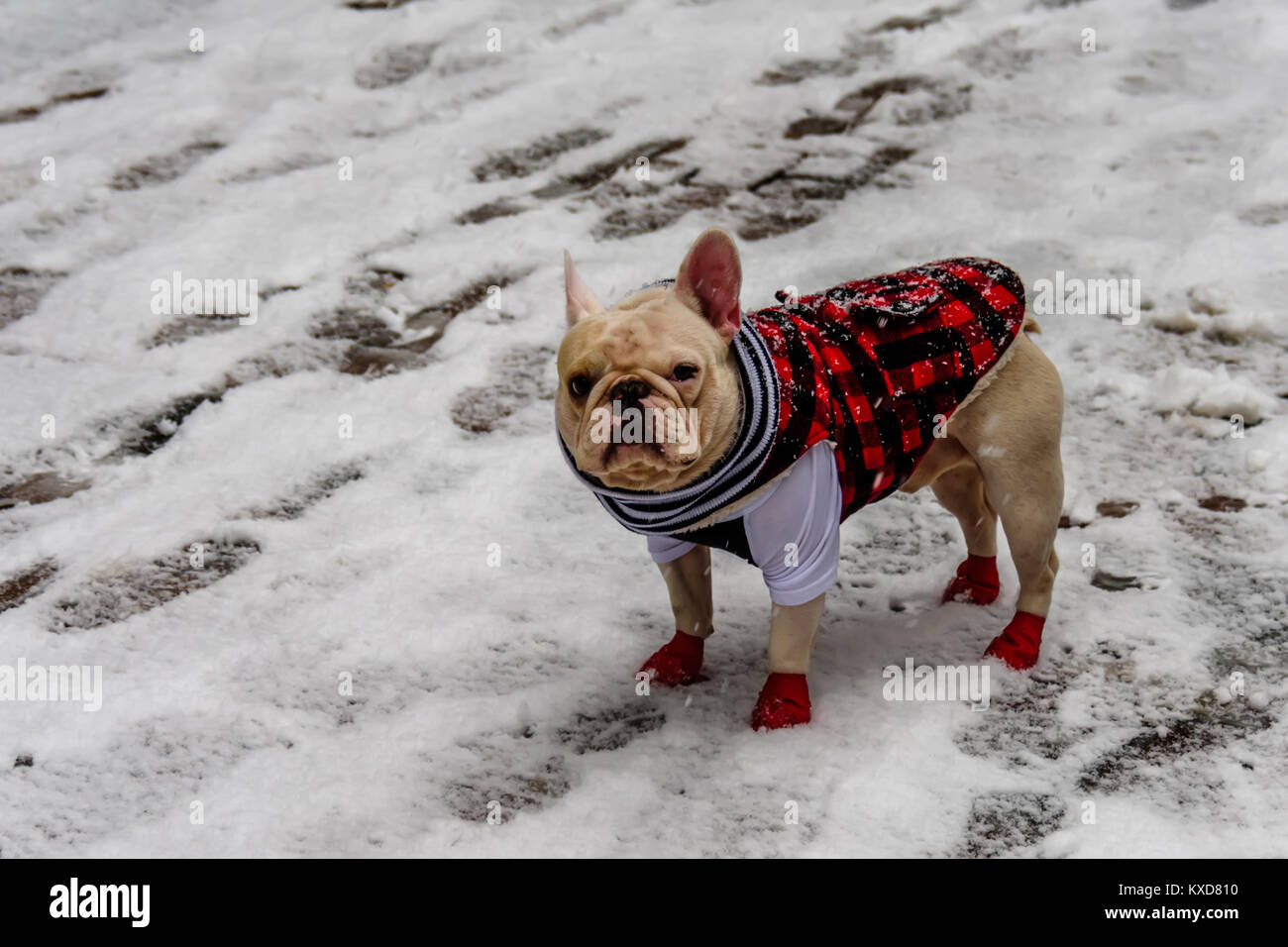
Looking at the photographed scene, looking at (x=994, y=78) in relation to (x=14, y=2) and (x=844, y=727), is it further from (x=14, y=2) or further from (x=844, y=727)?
(x=14, y=2)

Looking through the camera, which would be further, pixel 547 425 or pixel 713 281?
pixel 547 425

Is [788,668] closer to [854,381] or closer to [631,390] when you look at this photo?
[854,381]

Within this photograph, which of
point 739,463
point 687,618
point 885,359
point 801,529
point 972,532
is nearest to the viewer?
point 739,463

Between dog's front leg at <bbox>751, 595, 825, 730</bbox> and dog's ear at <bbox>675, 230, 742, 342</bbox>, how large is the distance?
2.37 feet

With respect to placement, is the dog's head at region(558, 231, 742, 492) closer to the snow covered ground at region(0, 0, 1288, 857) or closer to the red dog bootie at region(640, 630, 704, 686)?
the red dog bootie at region(640, 630, 704, 686)

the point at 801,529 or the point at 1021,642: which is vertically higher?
the point at 801,529

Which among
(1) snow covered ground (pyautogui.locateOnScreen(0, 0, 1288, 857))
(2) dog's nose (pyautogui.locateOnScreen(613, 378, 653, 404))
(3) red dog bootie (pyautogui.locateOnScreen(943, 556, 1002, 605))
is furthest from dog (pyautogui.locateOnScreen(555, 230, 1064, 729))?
(1) snow covered ground (pyautogui.locateOnScreen(0, 0, 1288, 857))

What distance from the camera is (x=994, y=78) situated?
6.67m

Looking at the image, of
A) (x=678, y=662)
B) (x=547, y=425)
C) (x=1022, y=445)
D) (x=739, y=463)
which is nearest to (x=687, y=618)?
(x=678, y=662)

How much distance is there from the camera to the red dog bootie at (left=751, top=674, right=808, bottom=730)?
10.1ft

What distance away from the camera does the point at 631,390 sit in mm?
2549

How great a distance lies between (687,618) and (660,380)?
3.02ft

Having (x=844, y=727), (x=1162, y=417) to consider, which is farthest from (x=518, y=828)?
(x=1162, y=417)

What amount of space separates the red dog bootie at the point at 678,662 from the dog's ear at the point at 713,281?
95cm
